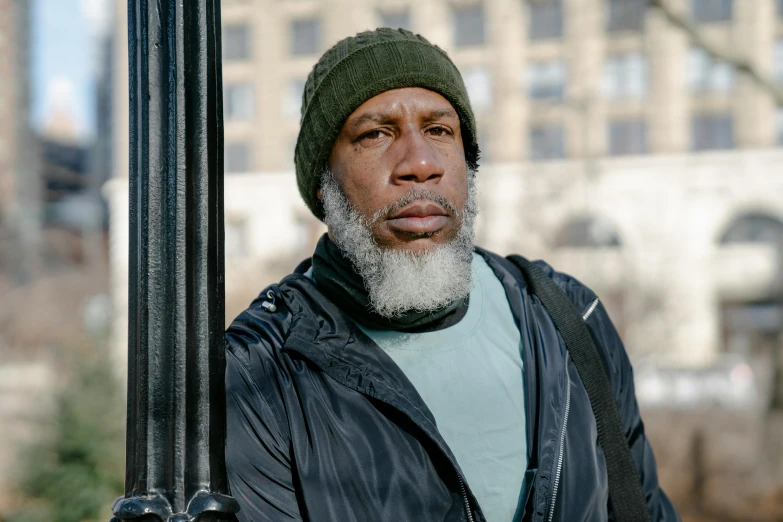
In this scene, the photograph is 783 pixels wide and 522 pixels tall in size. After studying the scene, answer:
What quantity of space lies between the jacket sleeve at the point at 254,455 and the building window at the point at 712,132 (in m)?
33.7

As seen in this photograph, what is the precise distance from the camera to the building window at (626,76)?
110ft

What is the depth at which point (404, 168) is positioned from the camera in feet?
7.10

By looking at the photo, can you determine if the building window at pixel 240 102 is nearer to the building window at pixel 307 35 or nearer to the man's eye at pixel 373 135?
the building window at pixel 307 35

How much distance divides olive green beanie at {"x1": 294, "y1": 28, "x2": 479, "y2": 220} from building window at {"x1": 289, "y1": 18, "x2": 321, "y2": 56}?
3012 cm

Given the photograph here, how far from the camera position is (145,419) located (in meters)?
1.51

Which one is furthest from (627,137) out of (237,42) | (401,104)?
(401,104)

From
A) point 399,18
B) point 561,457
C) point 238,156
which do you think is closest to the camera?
point 561,457

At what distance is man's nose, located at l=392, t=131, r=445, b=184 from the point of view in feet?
7.09

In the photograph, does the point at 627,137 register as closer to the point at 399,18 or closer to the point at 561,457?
the point at 399,18

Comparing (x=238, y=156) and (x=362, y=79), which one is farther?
(x=238, y=156)

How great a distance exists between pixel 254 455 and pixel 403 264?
59 centimetres

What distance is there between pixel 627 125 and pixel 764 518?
27.3 meters

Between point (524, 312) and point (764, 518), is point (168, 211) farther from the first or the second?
point (764, 518)

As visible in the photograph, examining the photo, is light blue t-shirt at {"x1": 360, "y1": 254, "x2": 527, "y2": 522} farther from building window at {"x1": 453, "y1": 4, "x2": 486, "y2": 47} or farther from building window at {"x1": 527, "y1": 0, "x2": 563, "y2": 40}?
building window at {"x1": 527, "y1": 0, "x2": 563, "y2": 40}
